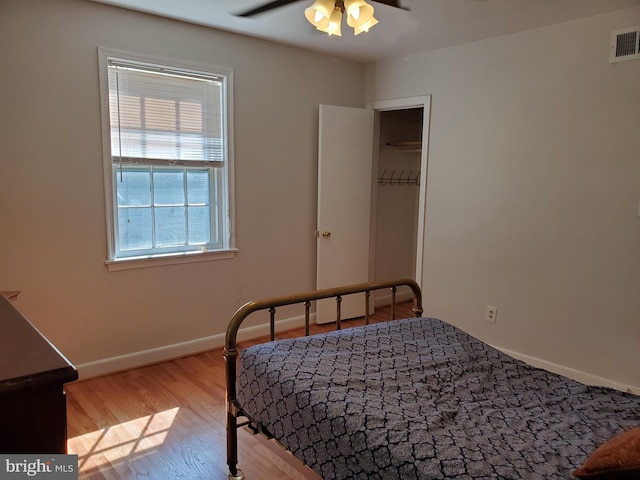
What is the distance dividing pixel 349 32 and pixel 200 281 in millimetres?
2181

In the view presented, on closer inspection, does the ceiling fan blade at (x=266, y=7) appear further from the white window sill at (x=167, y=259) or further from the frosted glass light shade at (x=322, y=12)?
the white window sill at (x=167, y=259)

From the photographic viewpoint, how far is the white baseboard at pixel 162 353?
10.6 ft

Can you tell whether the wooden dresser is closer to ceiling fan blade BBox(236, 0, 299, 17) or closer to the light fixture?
the light fixture

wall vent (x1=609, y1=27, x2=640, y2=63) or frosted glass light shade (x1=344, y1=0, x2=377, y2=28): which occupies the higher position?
wall vent (x1=609, y1=27, x2=640, y2=63)

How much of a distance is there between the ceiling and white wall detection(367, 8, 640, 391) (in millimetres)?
163

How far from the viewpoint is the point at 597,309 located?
3109 millimetres

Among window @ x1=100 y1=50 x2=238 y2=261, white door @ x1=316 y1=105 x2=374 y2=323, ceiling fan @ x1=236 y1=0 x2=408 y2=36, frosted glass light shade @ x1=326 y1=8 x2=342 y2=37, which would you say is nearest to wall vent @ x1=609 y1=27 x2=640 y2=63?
ceiling fan @ x1=236 y1=0 x2=408 y2=36

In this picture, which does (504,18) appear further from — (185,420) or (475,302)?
(185,420)

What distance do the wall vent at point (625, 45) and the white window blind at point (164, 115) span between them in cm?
265

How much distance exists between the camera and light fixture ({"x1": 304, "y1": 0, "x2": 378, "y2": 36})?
1979 mm

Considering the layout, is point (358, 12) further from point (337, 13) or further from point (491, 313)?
point (491, 313)

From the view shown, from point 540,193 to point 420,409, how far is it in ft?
7.47

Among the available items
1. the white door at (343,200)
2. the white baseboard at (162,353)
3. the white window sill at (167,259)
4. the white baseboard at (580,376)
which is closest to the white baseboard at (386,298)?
the white door at (343,200)

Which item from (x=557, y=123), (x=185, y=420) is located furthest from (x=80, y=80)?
(x=557, y=123)
